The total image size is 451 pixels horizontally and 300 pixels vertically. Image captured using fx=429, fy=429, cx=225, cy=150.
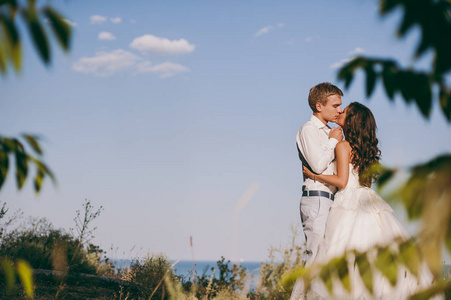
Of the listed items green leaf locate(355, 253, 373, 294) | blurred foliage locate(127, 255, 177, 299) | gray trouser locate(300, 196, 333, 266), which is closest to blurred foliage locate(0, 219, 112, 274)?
blurred foliage locate(127, 255, 177, 299)

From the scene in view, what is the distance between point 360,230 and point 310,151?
112cm

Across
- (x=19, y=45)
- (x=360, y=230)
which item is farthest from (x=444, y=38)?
(x=360, y=230)

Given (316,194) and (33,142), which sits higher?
(316,194)

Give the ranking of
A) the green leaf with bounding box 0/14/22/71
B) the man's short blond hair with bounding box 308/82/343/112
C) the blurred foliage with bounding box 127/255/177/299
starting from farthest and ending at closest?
the blurred foliage with bounding box 127/255/177/299 → the man's short blond hair with bounding box 308/82/343/112 → the green leaf with bounding box 0/14/22/71

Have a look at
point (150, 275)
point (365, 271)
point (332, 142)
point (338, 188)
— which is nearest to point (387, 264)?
point (365, 271)

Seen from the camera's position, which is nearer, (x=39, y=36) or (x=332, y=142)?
(x=39, y=36)

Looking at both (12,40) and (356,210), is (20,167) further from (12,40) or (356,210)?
(356,210)

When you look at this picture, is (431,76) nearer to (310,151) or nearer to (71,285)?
(310,151)

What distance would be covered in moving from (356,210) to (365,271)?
386 cm

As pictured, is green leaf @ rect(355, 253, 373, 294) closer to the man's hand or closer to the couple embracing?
the couple embracing

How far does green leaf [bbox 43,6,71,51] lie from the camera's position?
46.1 inches

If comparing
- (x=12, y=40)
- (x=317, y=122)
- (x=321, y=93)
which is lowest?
(x=12, y=40)

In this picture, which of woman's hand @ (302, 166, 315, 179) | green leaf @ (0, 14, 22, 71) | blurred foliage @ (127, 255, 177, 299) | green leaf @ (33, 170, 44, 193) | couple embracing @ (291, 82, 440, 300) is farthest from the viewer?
blurred foliage @ (127, 255, 177, 299)

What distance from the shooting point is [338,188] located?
555 cm
